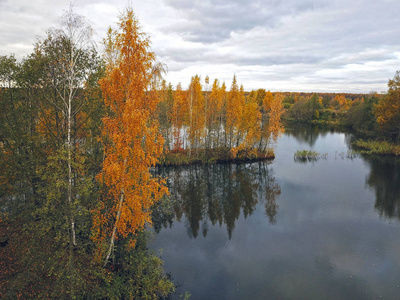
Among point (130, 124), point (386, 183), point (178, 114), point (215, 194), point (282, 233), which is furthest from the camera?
point (178, 114)

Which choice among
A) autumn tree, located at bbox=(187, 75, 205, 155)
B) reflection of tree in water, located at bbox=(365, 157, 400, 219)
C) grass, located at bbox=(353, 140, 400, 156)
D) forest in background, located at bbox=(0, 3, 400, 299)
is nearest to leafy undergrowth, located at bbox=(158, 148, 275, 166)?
autumn tree, located at bbox=(187, 75, 205, 155)

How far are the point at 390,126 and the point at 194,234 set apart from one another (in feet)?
166

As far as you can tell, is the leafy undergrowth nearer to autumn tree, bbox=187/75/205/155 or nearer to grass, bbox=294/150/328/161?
autumn tree, bbox=187/75/205/155

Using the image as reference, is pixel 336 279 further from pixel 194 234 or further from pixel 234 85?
pixel 234 85

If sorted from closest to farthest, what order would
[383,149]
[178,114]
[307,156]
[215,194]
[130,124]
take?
[130,124] → [215,194] → [178,114] → [307,156] → [383,149]

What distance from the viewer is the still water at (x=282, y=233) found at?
14.5m

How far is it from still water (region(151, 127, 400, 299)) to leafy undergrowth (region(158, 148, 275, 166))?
2117 millimetres

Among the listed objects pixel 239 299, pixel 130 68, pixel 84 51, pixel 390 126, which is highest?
pixel 84 51

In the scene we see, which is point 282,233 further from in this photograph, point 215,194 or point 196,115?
point 196,115

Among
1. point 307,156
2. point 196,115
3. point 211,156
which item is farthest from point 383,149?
point 196,115

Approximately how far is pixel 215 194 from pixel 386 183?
2337 cm

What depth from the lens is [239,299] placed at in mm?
13438

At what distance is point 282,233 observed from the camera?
20359mm

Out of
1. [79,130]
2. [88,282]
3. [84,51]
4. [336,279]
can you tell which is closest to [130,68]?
[84,51]
